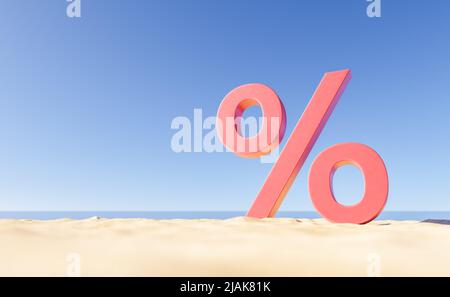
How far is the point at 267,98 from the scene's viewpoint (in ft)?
23.4

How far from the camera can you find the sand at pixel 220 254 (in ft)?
8.11

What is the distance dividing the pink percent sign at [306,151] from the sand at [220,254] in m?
2.17

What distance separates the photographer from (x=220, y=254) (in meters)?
2.90

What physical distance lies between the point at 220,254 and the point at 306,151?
4320mm

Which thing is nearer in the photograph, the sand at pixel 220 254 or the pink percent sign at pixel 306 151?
the sand at pixel 220 254

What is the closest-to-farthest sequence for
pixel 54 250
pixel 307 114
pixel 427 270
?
pixel 427 270
pixel 54 250
pixel 307 114

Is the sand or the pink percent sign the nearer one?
the sand

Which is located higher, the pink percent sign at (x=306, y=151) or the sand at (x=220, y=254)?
the pink percent sign at (x=306, y=151)

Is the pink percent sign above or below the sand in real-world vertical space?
above

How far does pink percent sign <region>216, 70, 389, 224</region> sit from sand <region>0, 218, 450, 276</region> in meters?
2.17

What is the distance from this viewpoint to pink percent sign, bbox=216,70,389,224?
6137 mm
